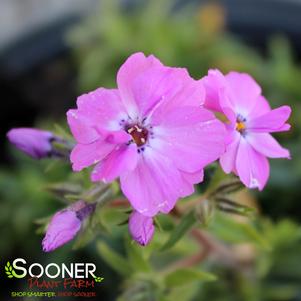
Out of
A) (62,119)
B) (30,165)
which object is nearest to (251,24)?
(62,119)

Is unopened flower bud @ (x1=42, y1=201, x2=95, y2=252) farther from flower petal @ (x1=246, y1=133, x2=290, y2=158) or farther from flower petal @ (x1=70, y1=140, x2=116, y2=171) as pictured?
flower petal @ (x1=246, y1=133, x2=290, y2=158)

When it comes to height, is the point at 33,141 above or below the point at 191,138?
above

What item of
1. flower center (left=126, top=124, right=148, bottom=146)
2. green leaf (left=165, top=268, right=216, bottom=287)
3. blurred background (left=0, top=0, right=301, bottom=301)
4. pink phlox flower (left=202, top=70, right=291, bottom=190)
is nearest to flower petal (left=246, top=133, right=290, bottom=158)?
pink phlox flower (left=202, top=70, right=291, bottom=190)

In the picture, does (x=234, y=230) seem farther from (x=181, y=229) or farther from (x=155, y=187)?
(x=155, y=187)

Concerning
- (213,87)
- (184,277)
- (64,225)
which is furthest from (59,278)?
(213,87)

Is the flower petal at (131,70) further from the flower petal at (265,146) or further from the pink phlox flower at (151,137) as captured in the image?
the flower petal at (265,146)

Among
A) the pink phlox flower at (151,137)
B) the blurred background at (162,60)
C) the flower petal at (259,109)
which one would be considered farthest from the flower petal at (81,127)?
the blurred background at (162,60)
